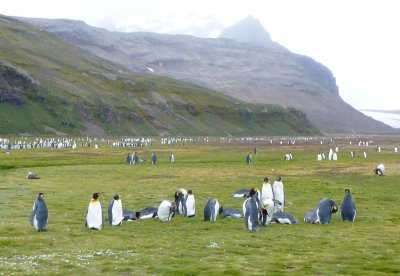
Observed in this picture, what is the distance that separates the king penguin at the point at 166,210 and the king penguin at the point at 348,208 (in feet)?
20.4

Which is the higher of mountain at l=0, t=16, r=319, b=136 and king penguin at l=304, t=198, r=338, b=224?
mountain at l=0, t=16, r=319, b=136

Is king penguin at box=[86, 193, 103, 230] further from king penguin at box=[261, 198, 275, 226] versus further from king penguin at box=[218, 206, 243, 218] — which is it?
king penguin at box=[261, 198, 275, 226]

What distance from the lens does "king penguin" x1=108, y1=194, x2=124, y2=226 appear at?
18.4 meters

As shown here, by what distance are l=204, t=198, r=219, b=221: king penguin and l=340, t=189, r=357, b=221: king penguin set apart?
4618mm

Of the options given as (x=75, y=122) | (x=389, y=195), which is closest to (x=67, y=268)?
(x=389, y=195)

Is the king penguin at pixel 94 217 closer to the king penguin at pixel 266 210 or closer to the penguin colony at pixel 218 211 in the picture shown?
the penguin colony at pixel 218 211

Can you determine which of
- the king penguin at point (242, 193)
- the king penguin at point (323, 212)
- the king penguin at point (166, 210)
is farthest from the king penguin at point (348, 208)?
the king penguin at point (242, 193)

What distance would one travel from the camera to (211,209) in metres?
19.9

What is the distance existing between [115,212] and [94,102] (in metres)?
126

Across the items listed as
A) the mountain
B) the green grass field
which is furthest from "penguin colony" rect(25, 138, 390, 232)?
the mountain

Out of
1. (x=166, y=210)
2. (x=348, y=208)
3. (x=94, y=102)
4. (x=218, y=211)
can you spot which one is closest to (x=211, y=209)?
(x=218, y=211)

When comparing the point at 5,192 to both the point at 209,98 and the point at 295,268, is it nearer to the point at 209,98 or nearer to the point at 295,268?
the point at 295,268

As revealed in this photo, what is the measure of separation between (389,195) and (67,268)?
19.9 metres

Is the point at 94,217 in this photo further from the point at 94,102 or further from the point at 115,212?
the point at 94,102
